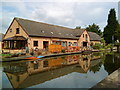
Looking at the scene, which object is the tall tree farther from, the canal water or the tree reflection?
the canal water

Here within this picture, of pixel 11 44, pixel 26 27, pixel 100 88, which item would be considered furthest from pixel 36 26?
pixel 100 88

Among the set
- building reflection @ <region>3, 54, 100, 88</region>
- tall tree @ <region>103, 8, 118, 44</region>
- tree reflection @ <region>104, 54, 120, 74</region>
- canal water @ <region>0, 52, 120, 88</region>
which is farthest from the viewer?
tall tree @ <region>103, 8, 118, 44</region>

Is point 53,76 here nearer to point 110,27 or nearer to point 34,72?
point 34,72

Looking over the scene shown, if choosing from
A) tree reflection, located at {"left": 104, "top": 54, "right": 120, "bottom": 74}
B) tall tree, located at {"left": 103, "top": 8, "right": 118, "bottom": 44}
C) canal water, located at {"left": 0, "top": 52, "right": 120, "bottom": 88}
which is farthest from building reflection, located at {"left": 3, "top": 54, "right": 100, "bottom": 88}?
tall tree, located at {"left": 103, "top": 8, "right": 118, "bottom": 44}

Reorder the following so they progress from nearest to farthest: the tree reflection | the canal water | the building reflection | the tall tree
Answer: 1. the canal water
2. the building reflection
3. the tree reflection
4. the tall tree

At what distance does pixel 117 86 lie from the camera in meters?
4.91

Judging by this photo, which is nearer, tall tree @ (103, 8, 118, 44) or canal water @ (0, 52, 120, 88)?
canal water @ (0, 52, 120, 88)

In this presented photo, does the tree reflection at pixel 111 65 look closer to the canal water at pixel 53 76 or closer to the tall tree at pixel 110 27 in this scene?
the canal water at pixel 53 76

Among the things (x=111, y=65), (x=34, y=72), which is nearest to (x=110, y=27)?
(x=111, y=65)

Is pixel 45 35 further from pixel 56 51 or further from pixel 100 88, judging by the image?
pixel 100 88

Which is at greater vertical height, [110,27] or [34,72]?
[110,27]

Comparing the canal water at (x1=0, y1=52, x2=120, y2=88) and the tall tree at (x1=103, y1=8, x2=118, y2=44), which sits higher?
the tall tree at (x1=103, y1=8, x2=118, y2=44)

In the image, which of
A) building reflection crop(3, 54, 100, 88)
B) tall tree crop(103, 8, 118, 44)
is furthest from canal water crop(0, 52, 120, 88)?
tall tree crop(103, 8, 118, 44)

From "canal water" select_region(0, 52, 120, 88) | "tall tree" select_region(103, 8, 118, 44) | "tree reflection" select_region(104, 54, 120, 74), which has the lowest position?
"canal water" select_region(0, 52, 120, 88)
